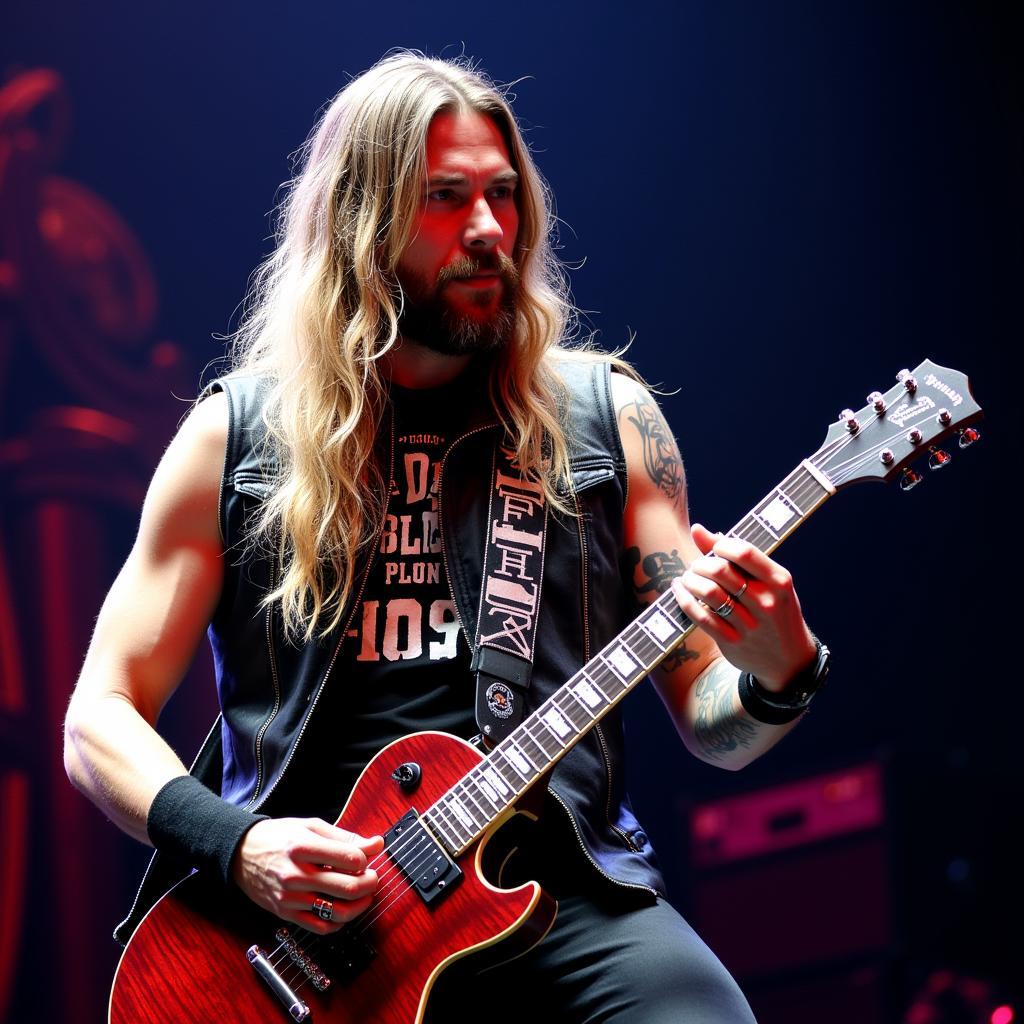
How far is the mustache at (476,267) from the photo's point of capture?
2268 millimetres

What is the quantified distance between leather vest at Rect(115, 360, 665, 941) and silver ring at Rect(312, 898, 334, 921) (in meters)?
0.29

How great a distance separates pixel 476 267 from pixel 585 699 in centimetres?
80

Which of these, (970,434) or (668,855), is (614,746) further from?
(668,855)

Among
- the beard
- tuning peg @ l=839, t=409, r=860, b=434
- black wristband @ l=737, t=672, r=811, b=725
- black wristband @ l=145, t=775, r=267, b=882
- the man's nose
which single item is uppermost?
the man's nose

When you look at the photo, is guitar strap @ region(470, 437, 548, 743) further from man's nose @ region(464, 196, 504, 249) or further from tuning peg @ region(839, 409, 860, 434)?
tuning peg @ region(839, 409, 860, 434)

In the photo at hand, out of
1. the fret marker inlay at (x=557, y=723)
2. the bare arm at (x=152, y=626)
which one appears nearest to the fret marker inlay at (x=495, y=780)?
the fret marker inlay at (x=557, y=723)

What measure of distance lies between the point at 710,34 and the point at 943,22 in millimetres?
755

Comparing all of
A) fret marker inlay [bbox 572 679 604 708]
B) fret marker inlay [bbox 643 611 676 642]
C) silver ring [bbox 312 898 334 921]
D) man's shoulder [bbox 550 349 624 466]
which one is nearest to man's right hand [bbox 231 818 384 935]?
silver ring [bbox 312 898 334 921]

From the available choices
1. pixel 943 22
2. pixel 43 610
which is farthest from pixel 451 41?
pixel 43 610

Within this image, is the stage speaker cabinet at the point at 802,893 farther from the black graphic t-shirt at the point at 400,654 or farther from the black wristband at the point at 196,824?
the black wristband at the point at 196,824

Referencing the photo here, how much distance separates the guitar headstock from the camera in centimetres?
189

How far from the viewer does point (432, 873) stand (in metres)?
1.84

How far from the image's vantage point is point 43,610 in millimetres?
3619

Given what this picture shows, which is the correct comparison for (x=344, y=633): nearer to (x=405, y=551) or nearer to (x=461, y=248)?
(x=405, y=551)
